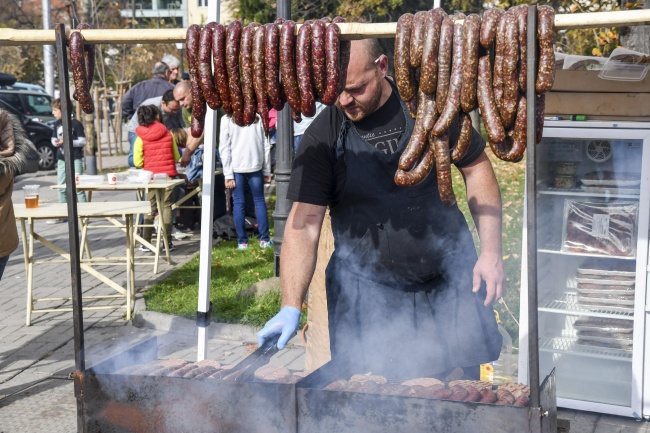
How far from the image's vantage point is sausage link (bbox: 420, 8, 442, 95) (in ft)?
9.49

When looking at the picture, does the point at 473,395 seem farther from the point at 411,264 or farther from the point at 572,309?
the point at 572,309

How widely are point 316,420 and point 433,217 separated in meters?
1.18

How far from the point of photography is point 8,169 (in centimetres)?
634

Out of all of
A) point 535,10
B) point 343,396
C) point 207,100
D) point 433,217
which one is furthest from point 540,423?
point 207,100

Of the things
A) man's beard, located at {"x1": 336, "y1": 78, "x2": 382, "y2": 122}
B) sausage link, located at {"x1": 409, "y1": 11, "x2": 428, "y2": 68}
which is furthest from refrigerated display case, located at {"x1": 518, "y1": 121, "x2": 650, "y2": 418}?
sausage link, located at {"x1": 409, "y1": 11, "x2": 428, "y2": 68}

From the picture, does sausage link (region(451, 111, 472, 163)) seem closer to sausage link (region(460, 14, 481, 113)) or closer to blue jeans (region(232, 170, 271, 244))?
sausage link (region(460, 14, 481, 113))

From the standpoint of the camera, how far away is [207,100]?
10.7 feet

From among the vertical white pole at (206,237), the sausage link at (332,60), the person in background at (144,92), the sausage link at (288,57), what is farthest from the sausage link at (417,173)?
the person in background at (144,92)

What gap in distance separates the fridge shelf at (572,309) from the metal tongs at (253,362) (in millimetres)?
2766

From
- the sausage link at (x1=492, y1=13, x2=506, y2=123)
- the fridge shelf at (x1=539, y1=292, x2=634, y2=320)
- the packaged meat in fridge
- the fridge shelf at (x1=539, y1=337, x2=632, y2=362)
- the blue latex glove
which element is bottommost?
the fridge shelf at (x1=539, y1=337, x2=632, y2=362)

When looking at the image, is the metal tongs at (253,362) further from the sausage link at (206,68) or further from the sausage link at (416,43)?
the sausage link at (416,43)

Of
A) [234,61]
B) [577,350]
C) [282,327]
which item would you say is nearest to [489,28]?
[234,61]

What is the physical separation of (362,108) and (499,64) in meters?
0.87

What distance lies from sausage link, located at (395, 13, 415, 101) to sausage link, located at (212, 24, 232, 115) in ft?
2.32
